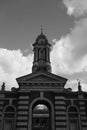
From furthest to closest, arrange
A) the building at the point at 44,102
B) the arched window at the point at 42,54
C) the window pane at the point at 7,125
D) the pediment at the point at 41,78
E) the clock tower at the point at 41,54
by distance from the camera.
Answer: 1. the arched window at the point at 42,54
2. the clock tower at the point at 41,54
3. the pediment at the point at 41,78
4. the window pane at the point at 7,125
5. the building at the point at 44,102

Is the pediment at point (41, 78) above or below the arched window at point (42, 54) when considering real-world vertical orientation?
below

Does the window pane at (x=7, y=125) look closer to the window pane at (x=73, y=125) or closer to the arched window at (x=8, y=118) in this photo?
the arched window at (x=8, y=118)

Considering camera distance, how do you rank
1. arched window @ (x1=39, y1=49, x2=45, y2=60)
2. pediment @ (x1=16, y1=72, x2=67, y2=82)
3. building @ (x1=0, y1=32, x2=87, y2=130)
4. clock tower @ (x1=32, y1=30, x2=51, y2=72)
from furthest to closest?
arched window @ (x1=39, y1=49, x2=45, y2=60)
clock tower @ (x1=32, y1=30, x2=51, y2=72)
pediment @ (x1=16, y1=72, x2=67, y2=82)
building @ (x1=0, y1=32, x2=87, y2=130)

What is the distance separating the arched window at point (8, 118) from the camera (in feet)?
95.2

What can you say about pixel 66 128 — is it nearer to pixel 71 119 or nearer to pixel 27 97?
pixel 71 119

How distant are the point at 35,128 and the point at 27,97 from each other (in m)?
24.4

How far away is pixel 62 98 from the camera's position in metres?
29.5

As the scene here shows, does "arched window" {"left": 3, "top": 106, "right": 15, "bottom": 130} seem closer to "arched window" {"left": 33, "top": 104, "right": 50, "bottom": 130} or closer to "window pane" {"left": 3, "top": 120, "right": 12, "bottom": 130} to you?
"window pane" {"left": 3, "top": 120, "right": 12, "bottom": 130}

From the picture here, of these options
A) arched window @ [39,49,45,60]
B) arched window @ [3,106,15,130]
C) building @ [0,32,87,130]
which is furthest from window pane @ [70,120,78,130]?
arched window @ [39,49,45,60]

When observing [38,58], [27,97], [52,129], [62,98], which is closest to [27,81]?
[27,97]

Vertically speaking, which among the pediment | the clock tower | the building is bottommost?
the building

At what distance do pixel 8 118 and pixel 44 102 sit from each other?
6743 millimetres

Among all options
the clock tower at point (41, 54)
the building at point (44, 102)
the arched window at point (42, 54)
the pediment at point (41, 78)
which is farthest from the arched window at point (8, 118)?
the arched window at point (42, 54)

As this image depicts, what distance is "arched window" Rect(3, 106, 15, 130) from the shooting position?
29.0 m
